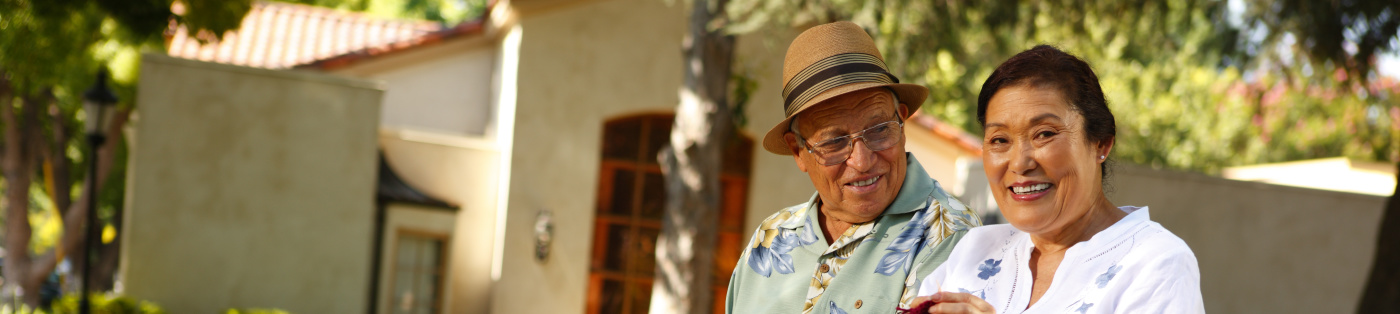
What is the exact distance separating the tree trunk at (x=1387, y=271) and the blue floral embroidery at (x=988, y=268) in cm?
701

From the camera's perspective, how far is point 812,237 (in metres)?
2.63

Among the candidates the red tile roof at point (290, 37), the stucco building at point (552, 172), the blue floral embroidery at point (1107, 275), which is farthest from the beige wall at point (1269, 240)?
the red tile roof at point (290, 37)

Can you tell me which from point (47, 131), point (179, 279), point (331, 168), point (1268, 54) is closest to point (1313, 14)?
Answer: point (1268, 54)

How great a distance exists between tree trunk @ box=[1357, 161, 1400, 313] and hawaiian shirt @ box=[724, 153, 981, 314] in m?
6.60

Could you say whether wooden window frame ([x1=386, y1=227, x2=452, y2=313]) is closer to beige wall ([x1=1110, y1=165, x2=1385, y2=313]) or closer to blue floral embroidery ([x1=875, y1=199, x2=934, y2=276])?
beige wall ([x1=1110, y1=165, x2=1385, y2=313])

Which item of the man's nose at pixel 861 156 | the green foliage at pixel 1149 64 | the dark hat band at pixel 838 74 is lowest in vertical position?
the man's nose at pixel 861 156

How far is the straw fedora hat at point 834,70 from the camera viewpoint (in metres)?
2.44

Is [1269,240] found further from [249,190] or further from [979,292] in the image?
[249,190]

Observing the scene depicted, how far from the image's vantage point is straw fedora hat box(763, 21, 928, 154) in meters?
2.44

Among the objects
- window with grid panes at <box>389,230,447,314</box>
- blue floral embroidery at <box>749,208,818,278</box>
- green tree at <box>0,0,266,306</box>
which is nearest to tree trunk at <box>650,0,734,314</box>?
window with grid panes at <box>389,230,447,314</box>

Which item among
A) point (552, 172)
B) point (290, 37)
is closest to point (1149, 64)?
point (552, 172)

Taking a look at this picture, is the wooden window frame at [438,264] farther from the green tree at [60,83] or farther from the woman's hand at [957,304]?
the woman's hand at [957,304]

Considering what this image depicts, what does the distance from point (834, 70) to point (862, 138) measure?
0.17 m

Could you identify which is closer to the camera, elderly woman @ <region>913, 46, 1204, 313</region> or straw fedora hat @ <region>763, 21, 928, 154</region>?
elderly woman @ <region>913, 46, 1204, 313</region>
